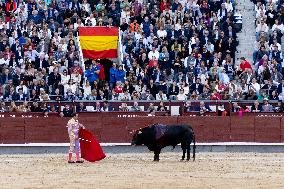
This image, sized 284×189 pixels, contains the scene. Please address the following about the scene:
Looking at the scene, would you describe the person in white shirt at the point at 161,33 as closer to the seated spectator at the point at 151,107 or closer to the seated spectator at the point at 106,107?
the seated spectator at the point at 151,107

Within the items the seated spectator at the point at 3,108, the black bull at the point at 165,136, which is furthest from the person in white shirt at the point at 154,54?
the black bull at the point at 165,136

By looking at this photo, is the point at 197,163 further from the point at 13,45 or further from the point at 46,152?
the point at 13,45

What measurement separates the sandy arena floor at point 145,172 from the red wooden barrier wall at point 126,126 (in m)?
2.19

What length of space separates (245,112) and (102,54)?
474 centimetres

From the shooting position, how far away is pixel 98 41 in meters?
31.3

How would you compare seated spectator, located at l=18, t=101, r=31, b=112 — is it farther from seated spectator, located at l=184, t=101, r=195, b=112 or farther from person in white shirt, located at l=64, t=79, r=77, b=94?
seated spectator, located at l=184, t=101, r=195, b=112

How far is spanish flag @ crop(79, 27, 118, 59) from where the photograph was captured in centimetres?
3114

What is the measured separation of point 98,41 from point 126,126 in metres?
3.47

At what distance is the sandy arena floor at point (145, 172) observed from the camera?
1830cm

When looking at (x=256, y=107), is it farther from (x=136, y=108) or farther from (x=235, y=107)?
(x=136, y=108)

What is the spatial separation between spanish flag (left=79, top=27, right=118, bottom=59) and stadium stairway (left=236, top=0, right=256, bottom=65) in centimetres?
357

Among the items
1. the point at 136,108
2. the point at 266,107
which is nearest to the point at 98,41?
the point at 136,108

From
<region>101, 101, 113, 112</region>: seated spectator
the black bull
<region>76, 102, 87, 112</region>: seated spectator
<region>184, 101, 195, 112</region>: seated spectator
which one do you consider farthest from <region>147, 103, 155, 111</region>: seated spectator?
the black bull

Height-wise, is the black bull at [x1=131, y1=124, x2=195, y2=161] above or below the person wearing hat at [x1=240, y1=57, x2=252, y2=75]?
below
